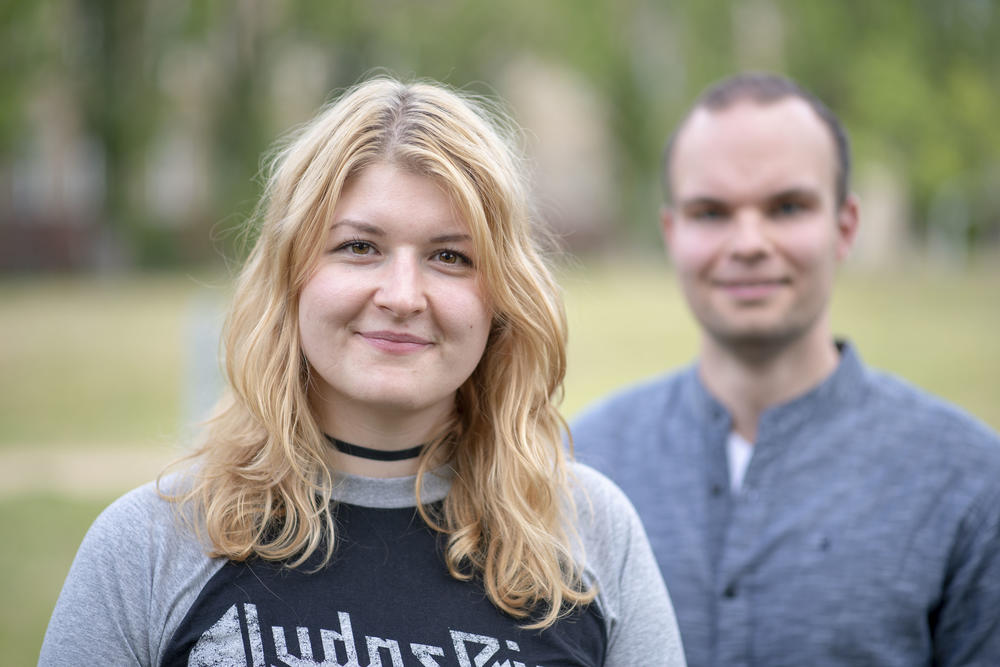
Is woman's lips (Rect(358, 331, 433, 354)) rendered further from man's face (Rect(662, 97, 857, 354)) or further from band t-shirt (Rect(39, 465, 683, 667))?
man's face (Rect(662, 97, 857, 354))

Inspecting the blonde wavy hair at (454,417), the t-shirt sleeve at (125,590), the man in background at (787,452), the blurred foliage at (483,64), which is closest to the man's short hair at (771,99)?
the man in background at (787,452)

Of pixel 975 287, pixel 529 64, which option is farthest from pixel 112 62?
pixel 975 287

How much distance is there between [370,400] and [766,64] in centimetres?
2576

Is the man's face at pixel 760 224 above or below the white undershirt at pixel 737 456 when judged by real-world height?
above

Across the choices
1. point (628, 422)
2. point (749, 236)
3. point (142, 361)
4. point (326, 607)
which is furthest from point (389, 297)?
point (142, 361)

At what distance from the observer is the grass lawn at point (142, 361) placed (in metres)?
6.66

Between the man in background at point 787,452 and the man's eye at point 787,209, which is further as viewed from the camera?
the man's eye at point 787,209

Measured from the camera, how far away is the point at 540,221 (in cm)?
242

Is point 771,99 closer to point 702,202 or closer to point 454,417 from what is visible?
point 702,202

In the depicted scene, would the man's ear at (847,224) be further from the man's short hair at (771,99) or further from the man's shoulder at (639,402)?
the man's shoulder at (639,402)

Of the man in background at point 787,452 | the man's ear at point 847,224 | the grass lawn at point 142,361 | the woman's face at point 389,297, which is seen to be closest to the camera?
the woman's face at point 389,297

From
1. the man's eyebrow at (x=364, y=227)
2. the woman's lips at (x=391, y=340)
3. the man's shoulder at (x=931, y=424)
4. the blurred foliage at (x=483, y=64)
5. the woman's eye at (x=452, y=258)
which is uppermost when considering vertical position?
the blurred foliage at (x=483, y=64)

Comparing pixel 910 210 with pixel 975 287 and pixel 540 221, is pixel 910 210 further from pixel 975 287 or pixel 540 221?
pixel 540 221

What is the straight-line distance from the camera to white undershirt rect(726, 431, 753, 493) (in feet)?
9.16
